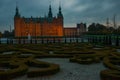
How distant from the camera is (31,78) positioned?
22.3 feet

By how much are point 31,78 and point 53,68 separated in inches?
36.8

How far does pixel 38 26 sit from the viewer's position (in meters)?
100

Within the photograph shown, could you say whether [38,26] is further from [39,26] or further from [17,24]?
[17,24]

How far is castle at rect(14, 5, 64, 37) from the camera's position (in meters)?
98.5

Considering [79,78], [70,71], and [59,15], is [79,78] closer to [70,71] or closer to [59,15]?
[70,71]

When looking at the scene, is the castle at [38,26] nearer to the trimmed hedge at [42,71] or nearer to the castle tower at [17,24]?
the castle tower at [17,24]

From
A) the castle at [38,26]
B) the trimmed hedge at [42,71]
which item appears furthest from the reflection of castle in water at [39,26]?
the trimmed hedge at [42,71]

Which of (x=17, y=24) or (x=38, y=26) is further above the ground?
(x=17, y=24)

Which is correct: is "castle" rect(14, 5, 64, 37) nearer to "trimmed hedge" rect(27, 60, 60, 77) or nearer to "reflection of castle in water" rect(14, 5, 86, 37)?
"reflection of castle in water" rect(14, 5, 86, 37)

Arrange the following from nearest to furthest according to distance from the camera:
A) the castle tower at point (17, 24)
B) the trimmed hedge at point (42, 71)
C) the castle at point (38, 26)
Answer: the trimmed hedge at point (42, 71), the castle tower at point (17, 24), the castle at point (38, 26)

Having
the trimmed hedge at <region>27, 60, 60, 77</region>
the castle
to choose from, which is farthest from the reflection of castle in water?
the trimmed hedge at <region>27, 60, 60, 77</region>

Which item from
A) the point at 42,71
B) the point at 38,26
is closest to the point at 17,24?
the point at 38,26

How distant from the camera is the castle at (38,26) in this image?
9850cm

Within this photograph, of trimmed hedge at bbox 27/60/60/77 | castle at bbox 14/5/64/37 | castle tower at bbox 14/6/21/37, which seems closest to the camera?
trimmed hedge at bbox 27/60/60/77
